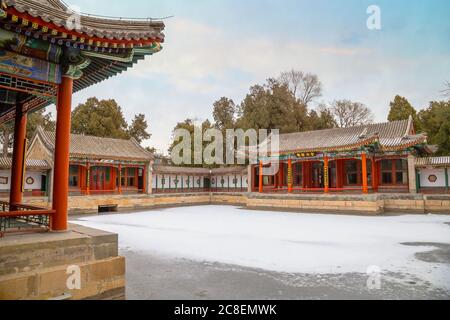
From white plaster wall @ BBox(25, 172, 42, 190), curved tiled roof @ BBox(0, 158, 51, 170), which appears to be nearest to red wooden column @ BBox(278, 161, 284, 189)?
curved tiled roof @ BBox(0, 158, 51, 170)

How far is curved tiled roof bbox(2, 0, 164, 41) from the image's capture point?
5.15 m

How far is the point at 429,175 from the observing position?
1988 cm

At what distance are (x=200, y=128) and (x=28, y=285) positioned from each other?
3308 cm

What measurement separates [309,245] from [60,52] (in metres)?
8.18

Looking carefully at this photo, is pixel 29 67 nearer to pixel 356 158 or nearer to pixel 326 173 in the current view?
pixel 326 173

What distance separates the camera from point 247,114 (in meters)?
38.3

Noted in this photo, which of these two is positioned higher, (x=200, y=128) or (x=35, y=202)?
(x=200, y=128)

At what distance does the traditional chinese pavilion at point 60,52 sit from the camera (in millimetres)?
5004

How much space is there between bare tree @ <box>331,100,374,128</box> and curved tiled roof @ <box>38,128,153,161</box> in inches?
1130

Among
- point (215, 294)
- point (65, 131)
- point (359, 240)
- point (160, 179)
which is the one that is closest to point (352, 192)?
point (359, 240)

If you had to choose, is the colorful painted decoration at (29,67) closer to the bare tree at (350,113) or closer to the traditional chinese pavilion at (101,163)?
the traditional chinese pavilion at (101,163)

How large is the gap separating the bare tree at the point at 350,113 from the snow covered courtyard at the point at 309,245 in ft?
98.5

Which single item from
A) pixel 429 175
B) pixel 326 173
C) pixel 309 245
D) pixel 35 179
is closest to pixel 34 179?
pixel 35 179
